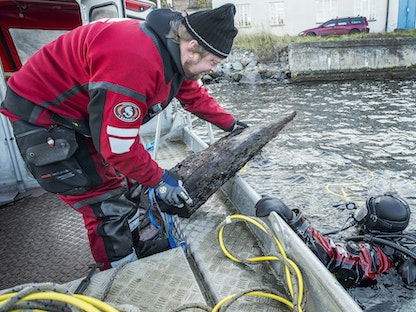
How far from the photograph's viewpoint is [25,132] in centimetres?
222

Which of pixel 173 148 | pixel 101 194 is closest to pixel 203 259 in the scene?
pixel 101 194

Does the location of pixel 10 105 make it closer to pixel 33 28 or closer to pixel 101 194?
pixel 101 194

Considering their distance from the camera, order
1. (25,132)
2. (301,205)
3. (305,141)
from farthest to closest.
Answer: (305,141), (301,205), (25,132)

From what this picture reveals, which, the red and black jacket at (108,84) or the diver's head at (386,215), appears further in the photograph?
the diver's head at (386,215)

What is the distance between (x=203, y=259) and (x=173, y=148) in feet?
9.08

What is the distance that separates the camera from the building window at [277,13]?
2653 centimetres

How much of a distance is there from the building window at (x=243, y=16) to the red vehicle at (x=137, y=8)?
24428mm

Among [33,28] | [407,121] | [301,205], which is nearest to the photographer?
[33,28]

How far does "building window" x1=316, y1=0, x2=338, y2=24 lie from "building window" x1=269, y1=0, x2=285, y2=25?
2600mm

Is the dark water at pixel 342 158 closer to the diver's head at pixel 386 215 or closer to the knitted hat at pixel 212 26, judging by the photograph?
the diver's head at pixel 386 215

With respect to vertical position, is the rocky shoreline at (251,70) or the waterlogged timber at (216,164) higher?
the waterlogged timber at (216,164)

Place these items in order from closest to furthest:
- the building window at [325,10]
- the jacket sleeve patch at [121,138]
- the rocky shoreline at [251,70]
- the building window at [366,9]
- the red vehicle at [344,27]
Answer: the jacket sleeve patch at [121,138]
the rocky shoreline at [251,70]
the red vehicle at [344,27]
the building window at [366,9]
the building window at [325,10]

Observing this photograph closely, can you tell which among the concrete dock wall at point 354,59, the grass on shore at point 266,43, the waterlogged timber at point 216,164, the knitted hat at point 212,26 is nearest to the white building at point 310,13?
the grass on shore at point 266,43

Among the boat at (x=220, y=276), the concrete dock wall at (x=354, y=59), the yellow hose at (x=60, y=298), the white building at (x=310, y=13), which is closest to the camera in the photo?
the yellow hose at (x=60, y=298)
